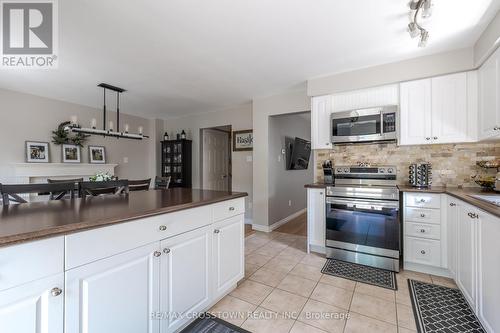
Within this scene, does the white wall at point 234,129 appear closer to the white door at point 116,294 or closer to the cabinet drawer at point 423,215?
the cabinet drawer at point 423,215

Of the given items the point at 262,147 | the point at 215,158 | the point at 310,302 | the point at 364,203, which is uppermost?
the point at 262,147

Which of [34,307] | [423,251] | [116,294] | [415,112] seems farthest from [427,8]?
[34,307]

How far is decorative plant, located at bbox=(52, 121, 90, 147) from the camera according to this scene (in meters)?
4.00

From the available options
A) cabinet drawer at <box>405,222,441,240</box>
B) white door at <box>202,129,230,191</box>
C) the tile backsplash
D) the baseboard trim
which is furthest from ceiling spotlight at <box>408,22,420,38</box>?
white door at <box>202,129,230,191</box>

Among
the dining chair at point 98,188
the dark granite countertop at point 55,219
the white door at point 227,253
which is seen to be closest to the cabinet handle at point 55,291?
the dark granite countertop at point 55,219

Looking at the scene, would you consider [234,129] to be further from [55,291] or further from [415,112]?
[55,291]

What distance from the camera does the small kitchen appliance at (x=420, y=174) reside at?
8.44 feet

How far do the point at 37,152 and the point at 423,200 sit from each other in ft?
18.6

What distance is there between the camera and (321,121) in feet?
10.3

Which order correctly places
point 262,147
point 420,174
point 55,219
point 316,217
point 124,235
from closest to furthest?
point 55,219
point 124,235
point 420,174
point 316,217
point 262,147

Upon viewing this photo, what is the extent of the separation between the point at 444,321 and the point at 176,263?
2.00 meters

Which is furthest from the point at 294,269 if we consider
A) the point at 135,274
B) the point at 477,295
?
the point at 135,274

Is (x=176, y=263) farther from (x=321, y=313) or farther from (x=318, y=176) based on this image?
(x=318, y=176)

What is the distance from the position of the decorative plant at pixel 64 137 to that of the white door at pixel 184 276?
388 centimetres
